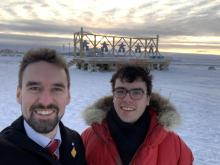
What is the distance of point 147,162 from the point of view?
8.42 feet

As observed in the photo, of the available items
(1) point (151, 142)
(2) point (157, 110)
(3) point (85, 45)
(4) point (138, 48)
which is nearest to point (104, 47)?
(3) point (85, 45)

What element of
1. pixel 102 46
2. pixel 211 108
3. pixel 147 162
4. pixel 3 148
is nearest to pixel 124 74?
pixel 147 162

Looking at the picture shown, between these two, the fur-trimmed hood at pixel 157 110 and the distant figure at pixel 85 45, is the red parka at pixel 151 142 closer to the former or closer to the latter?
the fur-trimmed hood at pixel 157 110

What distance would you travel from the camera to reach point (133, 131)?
2596mm

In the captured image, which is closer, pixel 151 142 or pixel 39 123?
pixel 39 123

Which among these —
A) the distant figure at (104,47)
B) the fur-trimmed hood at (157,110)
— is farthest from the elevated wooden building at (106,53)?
the fur-trimmed hood at (157,110)

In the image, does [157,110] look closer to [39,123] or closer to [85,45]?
[39,123]

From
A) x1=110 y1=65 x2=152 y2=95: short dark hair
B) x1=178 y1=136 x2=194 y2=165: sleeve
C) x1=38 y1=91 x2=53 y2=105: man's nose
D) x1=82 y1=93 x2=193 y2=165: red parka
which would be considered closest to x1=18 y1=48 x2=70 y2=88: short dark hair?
x1=38 y1=91 x2=53 y2=105: man's nose

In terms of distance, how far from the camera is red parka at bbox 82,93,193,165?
2.56 m

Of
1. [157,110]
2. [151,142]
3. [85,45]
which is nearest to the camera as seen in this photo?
[151,142]

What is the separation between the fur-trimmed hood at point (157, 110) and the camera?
2.71 metres

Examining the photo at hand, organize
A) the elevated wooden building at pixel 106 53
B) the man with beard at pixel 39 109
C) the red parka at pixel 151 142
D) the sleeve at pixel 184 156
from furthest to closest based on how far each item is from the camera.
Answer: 1. the elevated wooden building at pixel 106 53
2. the sleeve at pixel 184 156
3. the red parka at pixel 151 142
4. the man with beard at pixel 39 109

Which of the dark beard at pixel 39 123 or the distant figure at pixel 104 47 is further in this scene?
the distant figure at pixel 104 47

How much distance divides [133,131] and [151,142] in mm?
143
